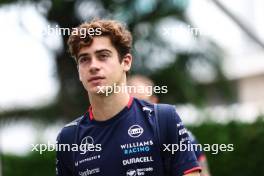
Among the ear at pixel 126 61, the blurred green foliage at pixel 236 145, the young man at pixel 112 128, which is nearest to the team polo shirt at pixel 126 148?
the young man at pixel 112 128

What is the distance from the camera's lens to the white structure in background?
9395 millimetres

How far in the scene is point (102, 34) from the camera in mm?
4641

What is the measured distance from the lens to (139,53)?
1191 cm

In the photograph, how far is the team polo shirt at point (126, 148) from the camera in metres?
4.41

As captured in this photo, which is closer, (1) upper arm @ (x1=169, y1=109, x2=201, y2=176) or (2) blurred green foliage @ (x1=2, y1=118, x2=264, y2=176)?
(1) upper arm @ (x1=169, y1=109, x2=201, y2=176)

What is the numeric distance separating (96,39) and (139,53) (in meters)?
7.32

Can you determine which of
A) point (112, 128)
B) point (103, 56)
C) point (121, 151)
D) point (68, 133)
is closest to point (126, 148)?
point (121, 151)

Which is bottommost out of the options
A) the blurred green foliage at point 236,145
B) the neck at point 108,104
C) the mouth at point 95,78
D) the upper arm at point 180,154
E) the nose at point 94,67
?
the upper arm at point 180,154

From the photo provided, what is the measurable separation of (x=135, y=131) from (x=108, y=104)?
256 millimetres

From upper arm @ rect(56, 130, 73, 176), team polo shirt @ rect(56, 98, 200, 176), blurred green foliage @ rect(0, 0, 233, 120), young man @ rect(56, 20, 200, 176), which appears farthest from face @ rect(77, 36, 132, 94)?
blurred green foliage @ rect(0, 0, 233, 120)

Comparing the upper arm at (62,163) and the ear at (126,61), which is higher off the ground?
the ear at (126,61)

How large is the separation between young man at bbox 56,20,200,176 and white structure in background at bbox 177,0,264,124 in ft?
4.97

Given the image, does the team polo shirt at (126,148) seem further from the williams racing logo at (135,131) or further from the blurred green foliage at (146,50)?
the blurred green foliage at (146,50)

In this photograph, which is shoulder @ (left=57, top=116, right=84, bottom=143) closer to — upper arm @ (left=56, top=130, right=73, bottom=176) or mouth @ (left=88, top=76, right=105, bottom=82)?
upper arm @ (left=56, top=130, right=73, bottom=176)
